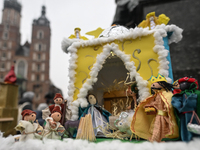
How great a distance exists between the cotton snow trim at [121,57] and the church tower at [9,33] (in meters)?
21.7

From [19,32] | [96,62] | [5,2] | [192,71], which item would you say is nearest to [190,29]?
[192,71]

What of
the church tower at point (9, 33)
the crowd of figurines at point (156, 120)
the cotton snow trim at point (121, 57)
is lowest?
the crowd of figurines at point (156, 120)

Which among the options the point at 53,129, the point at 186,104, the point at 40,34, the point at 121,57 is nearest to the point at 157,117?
the point at 186,104

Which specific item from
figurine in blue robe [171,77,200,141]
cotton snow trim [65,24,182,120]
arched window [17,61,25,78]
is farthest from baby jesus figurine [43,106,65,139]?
arched window [17,61,25,78]

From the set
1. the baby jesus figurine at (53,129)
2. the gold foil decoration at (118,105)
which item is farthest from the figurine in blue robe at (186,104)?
the gold foil decoration at (118,105)

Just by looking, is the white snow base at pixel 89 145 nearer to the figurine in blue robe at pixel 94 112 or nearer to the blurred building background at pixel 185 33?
the figurine in blue robe at pixel 94 112

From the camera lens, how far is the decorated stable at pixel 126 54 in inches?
139

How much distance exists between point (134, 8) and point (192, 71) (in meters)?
5.11

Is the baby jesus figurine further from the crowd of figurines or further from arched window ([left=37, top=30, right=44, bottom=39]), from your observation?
arched window ([left=37, top=30, right=44, bottom=39])

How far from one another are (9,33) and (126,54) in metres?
25.1

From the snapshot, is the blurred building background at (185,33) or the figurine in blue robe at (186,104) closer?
the figurine in blue robe at (186,104)

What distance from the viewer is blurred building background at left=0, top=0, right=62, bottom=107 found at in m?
22.7

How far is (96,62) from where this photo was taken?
13.4 ft

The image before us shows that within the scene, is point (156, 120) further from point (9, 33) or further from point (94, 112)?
point (9, 33)
